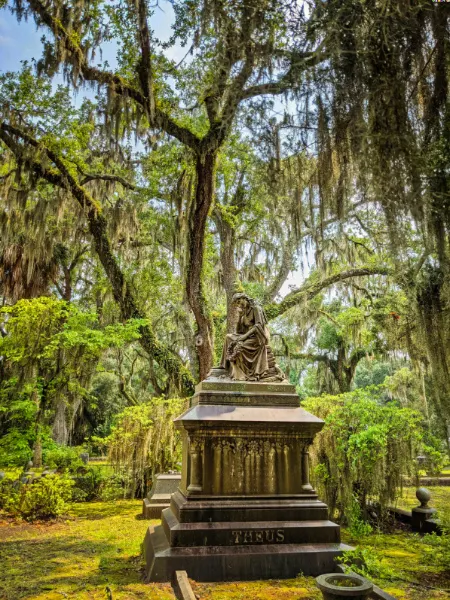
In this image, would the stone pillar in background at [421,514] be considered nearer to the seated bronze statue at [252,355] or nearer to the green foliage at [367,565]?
the green foliage at [367,565]

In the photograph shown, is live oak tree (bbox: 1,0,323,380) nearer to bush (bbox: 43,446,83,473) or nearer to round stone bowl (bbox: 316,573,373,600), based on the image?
bush (bbox: 43,446,83,473)

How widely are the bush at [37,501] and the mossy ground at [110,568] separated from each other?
39 centimetres

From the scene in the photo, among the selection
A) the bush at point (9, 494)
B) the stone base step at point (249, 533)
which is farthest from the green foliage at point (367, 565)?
the bush at point (9, 494)

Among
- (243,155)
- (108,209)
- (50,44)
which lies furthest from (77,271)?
(50,44)

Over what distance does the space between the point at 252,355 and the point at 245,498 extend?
2106 mm

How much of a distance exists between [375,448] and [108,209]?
1067 centimetres

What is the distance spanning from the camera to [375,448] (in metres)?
7.65

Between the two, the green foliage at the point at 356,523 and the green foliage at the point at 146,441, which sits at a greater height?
the green foliage at the point at 146,441

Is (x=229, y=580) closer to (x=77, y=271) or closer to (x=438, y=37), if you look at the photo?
(x=438, y=37)

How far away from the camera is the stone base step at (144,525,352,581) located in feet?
16.0

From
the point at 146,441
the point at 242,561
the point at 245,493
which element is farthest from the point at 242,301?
the point at 146,441

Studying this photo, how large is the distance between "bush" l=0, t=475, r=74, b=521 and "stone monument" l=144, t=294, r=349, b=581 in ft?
13.3

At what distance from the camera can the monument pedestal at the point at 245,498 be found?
5047 millimetres

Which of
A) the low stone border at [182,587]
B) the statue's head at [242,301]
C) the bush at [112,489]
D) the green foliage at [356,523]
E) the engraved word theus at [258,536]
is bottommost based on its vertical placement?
the bush at [112,489]
